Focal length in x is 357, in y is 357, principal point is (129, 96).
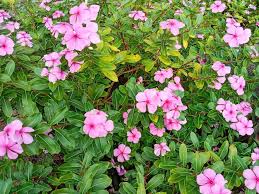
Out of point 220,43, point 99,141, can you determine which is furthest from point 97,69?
point 220,43

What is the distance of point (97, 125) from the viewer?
161 centimetres

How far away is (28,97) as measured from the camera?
5.68 ft

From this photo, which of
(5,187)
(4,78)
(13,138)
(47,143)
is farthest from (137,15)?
(5,187)

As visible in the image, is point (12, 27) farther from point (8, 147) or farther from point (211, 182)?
point (211, 182)

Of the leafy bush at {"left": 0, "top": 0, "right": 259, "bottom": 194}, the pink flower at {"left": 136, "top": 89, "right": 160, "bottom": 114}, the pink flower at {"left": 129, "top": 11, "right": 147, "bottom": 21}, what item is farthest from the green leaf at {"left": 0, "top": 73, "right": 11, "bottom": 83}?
the pink flower at {"left": 129, "top": 11, "right": 147, "bottom": 21}

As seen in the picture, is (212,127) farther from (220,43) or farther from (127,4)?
(127,4)

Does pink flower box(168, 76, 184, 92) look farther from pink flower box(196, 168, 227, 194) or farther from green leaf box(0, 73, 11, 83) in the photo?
green leaf box(0, 73, 11, 83)

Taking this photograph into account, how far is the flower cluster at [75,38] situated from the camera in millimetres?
1539

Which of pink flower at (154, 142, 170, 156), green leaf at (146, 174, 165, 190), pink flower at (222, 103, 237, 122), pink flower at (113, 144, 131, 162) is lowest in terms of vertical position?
pink flower at (113, 144, 131, 162)

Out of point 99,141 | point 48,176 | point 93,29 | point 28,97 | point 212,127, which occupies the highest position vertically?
point 93,29

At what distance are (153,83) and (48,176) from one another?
90 cm

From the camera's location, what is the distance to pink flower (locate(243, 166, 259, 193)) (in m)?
1.52

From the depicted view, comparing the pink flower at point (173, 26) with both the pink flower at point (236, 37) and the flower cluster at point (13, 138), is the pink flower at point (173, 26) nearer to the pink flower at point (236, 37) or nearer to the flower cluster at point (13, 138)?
the pink flower at point (236, 37)

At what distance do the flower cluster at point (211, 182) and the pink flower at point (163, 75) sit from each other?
779 millimetres
